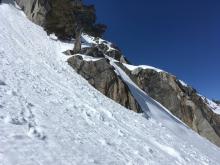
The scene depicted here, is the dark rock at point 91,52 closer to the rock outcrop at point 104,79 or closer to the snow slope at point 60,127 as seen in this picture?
the rock outcrop at point 104,79

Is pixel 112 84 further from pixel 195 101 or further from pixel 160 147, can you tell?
pixel 195 101

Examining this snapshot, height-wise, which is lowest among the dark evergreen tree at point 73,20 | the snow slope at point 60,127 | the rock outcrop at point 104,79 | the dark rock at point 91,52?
the snow slope at point 60,127

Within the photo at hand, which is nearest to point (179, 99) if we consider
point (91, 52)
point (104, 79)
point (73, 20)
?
point (91, 52)

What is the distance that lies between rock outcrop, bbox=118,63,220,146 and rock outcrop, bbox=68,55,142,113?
9.58m

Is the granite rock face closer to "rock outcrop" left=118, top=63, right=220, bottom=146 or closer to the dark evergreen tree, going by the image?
the dark evergreen tree

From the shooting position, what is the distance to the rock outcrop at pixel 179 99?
32.6 m

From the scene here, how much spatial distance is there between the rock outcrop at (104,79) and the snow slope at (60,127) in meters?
1.92

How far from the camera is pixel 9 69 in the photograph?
17.0 metres

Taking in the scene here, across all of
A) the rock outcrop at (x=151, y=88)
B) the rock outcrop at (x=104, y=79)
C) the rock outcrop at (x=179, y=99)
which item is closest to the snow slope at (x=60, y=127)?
the rock outcrop at (x=104, y=79)

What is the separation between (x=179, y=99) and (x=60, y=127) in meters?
26.1

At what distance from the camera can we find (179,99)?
34.9 meters

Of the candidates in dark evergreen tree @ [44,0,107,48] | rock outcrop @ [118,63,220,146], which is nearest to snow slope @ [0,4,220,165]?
rock outcrop @ [118,63,220,146]

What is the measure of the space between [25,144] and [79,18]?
28.5 meters

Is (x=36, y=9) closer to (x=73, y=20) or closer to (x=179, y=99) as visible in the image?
(x=73, y=20)
